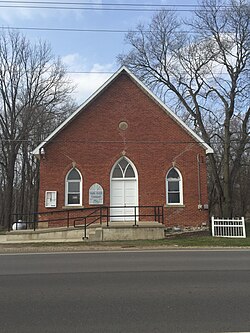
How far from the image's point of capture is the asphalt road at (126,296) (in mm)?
5168

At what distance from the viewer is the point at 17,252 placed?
48.0ft

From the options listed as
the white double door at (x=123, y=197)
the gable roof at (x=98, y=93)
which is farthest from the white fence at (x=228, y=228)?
the white double door at (x=123, y=197)

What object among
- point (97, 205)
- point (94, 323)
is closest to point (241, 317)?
point (94, 323)

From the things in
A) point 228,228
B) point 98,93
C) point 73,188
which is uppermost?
point 98,93

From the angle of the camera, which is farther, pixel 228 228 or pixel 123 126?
pixel 123 126

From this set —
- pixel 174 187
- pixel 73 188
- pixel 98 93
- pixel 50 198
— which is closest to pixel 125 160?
pixel 174 187

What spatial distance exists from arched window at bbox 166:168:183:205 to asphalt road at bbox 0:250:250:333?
404 inches

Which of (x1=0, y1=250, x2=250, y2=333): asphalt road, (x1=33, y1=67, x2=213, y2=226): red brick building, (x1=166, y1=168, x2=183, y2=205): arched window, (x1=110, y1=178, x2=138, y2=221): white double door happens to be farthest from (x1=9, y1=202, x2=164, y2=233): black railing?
(x1=0, y1=250, x2=250, y2=333): asphalt road

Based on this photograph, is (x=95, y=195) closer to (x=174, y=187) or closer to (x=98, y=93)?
(x=174, y=187)

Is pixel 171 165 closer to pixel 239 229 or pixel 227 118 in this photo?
pixel 239 229

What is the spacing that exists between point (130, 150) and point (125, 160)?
66 centimetres

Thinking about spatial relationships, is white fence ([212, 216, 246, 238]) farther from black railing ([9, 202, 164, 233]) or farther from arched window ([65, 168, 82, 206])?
arched window ([65, 168, 82, 206])

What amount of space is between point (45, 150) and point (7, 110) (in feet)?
57.5

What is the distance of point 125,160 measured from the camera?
71.8 ft
